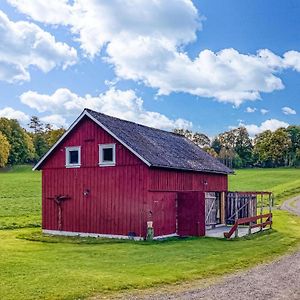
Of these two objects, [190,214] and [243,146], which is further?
[243,146]

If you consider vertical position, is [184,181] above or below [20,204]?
above

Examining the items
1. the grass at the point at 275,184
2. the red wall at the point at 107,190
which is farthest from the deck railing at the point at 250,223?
the grass at the point at 275,184

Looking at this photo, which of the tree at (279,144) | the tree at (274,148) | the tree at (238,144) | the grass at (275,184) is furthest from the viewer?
the tree at (238,144)

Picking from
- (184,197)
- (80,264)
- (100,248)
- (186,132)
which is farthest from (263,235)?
(186,132)

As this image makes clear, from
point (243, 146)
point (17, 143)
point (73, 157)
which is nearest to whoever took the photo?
point (73, 157)

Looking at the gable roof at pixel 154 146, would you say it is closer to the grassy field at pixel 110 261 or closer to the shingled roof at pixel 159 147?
the shingled roof at pixel 159 147

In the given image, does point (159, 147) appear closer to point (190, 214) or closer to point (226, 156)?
point (190, 214)

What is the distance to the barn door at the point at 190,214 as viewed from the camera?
23156 millimetres

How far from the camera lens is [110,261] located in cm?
1514

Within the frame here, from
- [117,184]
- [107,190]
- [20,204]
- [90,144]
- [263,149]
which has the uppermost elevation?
[263,149]

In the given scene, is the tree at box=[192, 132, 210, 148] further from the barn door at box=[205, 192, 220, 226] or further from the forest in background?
the barn door at box=[205, 192, 220, 226]

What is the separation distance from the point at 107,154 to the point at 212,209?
8.50 meters

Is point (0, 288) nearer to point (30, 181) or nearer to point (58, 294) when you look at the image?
point (58, 294)

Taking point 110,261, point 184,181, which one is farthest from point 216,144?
point 110,261
